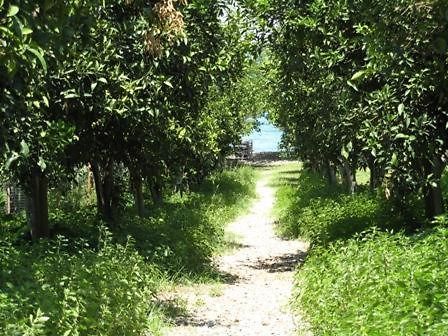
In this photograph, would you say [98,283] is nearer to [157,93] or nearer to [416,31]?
[157,93]

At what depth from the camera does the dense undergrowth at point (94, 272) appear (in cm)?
513

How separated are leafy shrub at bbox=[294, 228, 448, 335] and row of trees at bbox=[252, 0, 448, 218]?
1.20 metres

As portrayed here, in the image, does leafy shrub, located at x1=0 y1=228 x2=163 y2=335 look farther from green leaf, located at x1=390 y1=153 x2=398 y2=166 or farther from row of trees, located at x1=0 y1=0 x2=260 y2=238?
green leaf, located at x1=390 y1=153 x2=398 y2=166

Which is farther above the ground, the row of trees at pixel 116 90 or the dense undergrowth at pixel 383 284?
the row of trees at pixel 116 90

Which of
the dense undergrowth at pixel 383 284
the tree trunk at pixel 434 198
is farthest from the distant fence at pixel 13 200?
the tree trunk at pixel 434 198

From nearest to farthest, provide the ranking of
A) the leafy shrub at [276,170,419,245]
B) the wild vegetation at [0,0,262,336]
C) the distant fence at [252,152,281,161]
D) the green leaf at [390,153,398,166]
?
the wild vegetation at [0,0,262,336]
the green leaf at [390,153,398,166]
the leafy shrub at [276,170,419,245]
the distant fence at [252,152,281,161]

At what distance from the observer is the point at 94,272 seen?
6617mm

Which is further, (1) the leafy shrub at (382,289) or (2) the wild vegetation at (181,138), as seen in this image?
(2) the wild vegetation at (181,138)

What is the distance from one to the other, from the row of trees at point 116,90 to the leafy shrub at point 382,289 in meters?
3.22

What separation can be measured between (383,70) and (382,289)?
2841mm

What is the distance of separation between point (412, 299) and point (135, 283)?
361cm

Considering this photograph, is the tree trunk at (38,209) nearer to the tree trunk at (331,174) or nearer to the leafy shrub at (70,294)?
the leafy shrub at (70,294)

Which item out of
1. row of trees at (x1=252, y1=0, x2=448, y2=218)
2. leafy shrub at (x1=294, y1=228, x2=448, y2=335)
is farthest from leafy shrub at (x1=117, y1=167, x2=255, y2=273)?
row of trees at (x1=252, y1=0, x2=448, y2=218)

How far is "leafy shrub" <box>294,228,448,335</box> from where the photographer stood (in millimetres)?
4773
